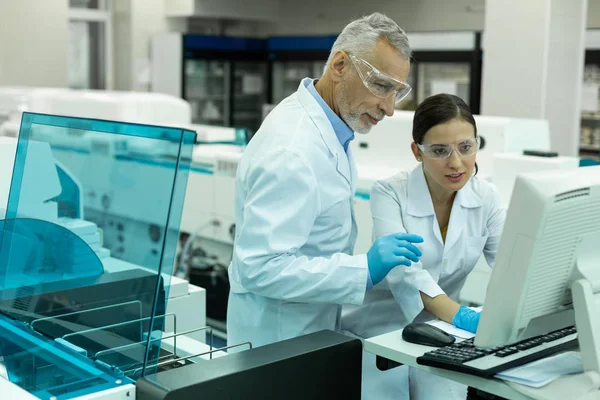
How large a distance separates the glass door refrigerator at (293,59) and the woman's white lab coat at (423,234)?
259 inches

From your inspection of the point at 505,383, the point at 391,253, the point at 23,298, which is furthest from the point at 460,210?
the point at 23,298

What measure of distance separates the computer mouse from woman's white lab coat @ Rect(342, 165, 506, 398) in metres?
0.31

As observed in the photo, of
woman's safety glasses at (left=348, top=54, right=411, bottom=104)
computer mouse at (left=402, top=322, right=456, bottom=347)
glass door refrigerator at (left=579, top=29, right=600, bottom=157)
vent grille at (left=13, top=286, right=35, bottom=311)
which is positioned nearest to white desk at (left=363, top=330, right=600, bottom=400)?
computer mouse at (left=402, top=322, right=456, bottom=347)

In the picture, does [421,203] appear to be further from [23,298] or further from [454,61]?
[454,61]

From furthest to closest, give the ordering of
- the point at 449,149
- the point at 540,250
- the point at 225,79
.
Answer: the point at 225,79, the point at 449,149, the point at 540,250

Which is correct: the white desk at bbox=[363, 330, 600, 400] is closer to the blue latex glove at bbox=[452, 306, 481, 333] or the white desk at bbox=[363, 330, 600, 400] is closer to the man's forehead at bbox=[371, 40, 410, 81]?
the blue latex glove at bbox=[452, 306, 481, 333]

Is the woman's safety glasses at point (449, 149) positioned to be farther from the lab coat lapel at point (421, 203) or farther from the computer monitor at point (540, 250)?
the computer monitor at point (540, 250)

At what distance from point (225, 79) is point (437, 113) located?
24.3 feet

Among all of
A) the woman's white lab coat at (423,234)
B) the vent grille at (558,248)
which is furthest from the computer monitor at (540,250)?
the woman's white lab coat at (423,234)

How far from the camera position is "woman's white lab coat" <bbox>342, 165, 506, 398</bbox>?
6.49 feet

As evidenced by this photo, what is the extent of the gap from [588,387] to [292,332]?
0.76 metres

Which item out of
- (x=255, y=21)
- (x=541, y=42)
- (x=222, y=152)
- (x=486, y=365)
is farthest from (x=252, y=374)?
(x=255, y=21)

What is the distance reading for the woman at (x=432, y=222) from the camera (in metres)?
1.93

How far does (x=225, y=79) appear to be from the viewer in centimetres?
916
